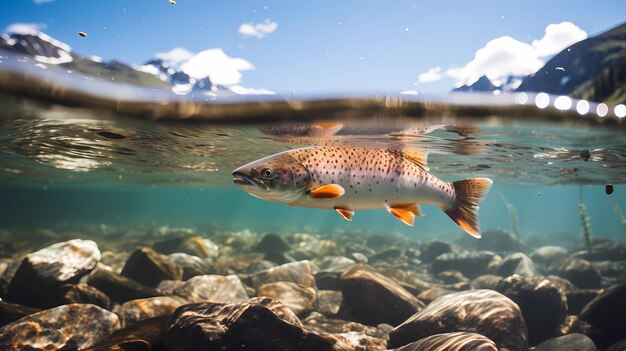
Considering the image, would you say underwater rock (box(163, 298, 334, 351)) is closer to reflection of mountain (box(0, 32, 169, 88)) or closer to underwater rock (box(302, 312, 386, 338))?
underwater rock (box(302, 312, 386, 338))

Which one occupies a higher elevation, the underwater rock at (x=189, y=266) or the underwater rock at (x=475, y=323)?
the underwater rock at (x=475, y=323)

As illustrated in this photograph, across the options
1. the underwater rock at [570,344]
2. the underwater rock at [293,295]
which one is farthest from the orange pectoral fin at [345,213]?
the underwater rock at [570,344]

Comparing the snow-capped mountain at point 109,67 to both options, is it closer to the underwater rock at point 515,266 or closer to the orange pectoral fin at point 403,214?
the orange pectoral fin at point 403,214

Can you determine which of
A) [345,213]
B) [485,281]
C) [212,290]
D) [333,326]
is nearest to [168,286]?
[212,290]

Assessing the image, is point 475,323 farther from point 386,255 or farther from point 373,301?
point 386,255

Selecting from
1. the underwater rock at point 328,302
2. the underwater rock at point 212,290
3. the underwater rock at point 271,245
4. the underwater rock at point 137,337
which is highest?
the underwater rock at point 137,337
